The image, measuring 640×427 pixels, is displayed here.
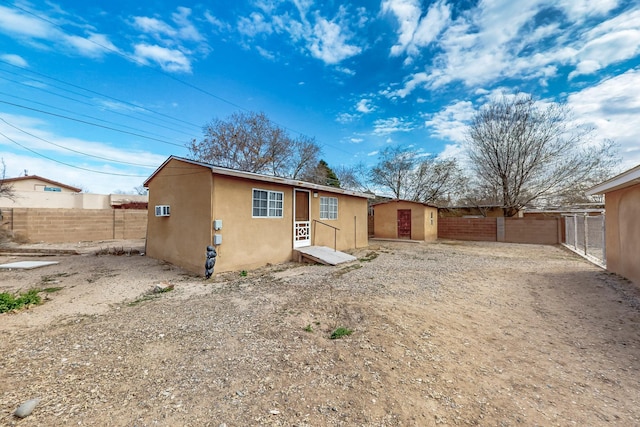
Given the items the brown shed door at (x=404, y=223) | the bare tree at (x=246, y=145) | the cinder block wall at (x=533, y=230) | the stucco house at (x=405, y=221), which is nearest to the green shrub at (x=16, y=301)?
the stucco house at (x=405, y=221)

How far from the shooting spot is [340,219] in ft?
38.2

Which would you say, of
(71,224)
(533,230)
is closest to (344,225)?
(533,230)

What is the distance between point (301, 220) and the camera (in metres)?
10.3

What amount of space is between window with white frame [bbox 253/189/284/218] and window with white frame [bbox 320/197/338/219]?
225 cm

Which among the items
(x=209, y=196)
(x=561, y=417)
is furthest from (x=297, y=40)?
(x=561, y=417)

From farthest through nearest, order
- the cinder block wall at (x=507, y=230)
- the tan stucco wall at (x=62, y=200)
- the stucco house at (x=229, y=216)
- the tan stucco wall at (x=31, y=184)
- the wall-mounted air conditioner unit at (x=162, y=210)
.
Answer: the tan stucco wall at (x=31, y=184) → the tan stucco wall at (x=62, y=200) → the cinder block wall at (x=507, y=230) → the wall-mounted air conditioner unit at (x=162, y=210) → the stucco house at (x=229, y=216)

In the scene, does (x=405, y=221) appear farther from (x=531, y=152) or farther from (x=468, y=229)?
(x=531, y=152)

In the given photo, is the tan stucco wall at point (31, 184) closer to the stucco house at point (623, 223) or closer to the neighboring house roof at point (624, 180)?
the neighboring house roof at point (624, 180)

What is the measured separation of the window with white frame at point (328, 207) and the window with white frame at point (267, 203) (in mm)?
2245

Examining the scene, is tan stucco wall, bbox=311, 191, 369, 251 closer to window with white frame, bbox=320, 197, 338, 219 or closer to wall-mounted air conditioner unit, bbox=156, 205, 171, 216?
window with white frame, bbox=320, 197, 338, 219

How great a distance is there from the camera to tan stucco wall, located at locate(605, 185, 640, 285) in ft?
19.4

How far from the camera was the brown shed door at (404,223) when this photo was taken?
17.3 m

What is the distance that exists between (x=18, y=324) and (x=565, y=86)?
803 inches

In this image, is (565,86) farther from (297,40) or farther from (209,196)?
(209,196)
